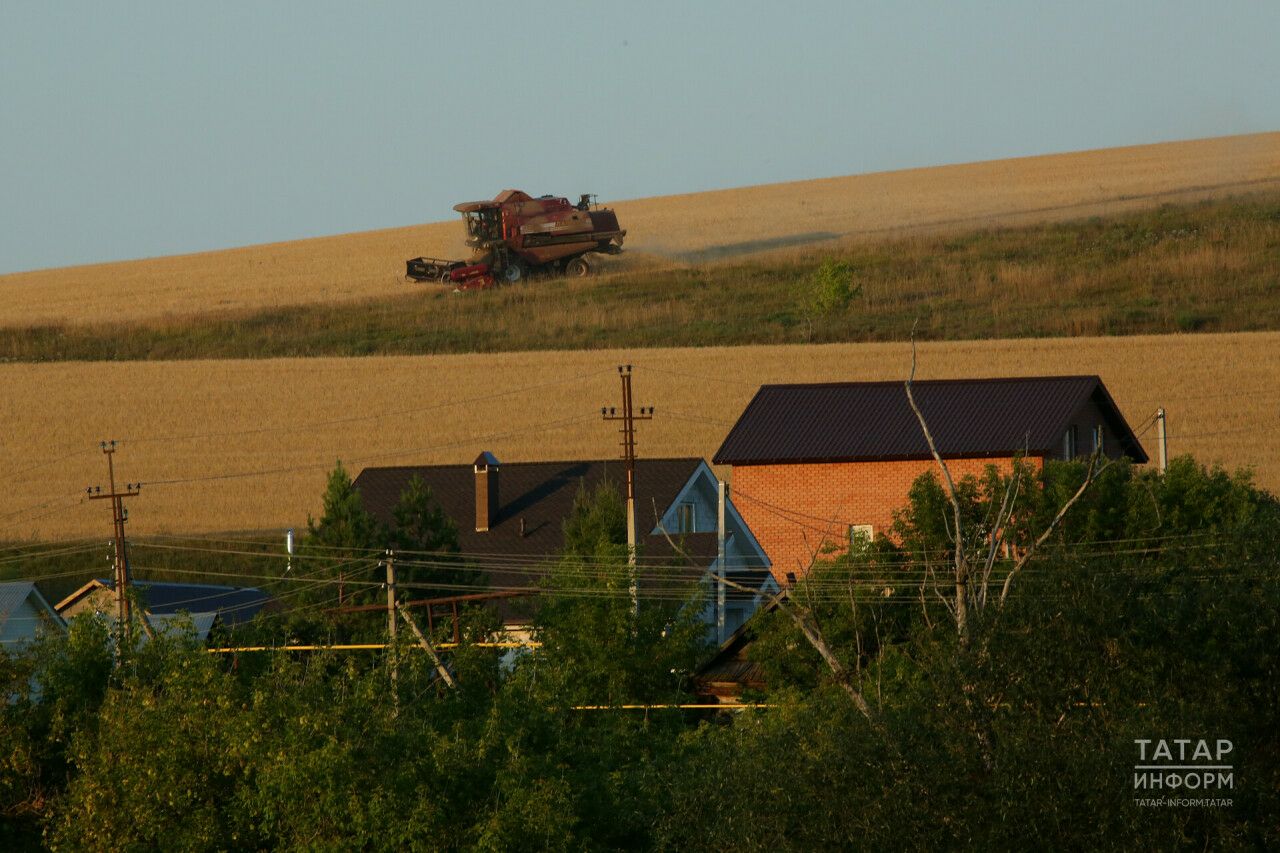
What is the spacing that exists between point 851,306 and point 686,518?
104ft

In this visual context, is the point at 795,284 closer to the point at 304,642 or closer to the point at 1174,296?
the point at 1174,296

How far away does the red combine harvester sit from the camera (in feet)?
270

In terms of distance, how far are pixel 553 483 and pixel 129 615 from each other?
1777 cm

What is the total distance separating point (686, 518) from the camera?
45.7 meters

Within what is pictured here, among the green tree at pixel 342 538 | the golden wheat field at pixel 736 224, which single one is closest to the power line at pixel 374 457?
the green tree at pixel 342 538

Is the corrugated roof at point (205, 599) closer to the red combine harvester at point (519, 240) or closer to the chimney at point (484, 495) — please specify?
the chimney at point (484, 495)

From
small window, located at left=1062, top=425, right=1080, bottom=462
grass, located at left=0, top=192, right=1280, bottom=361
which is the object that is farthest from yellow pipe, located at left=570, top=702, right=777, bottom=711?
grass, located at left=0, top=192, right=1280, bottom=361

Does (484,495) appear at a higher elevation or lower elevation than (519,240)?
lower

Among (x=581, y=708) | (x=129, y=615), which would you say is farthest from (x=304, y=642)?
(x=581, y=708)

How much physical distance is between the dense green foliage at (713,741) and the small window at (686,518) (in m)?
13.5

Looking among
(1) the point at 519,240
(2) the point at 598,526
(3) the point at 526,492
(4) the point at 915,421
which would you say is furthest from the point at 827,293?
(2) the point at 598,526

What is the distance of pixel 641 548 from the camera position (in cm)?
3631

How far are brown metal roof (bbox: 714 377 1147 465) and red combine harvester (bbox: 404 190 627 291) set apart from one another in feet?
114

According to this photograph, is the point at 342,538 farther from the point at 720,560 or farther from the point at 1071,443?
the point at 1071,443
